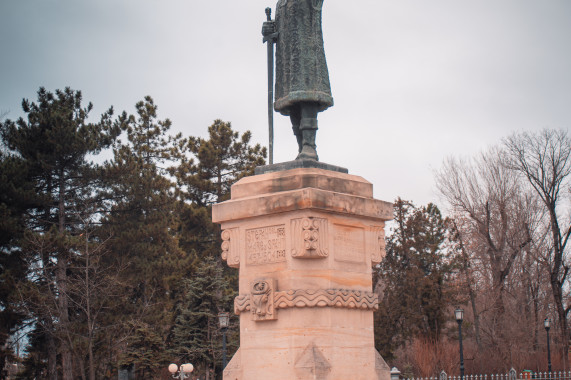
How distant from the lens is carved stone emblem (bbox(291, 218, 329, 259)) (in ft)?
26.3

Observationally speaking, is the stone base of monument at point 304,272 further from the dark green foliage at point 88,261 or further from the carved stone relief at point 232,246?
the dark green foliage at point 88,261

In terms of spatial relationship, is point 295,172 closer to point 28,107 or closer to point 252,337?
point 252,337

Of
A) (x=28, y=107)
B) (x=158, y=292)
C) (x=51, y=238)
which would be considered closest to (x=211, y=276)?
(x=158, y=292)

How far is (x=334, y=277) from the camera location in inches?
324

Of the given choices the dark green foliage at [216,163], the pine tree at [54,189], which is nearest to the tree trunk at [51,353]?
the pine tree at [54,189]

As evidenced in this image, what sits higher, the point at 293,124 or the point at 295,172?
the point at 293,124

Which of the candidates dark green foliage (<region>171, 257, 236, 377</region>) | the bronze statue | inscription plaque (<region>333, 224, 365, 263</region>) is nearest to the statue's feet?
the bronze statue

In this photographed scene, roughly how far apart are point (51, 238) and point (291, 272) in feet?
76.7

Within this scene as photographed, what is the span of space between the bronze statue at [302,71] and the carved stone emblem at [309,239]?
1.02 m

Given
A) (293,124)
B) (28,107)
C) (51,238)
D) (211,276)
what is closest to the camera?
(293,124)

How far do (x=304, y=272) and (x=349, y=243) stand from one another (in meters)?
0.66

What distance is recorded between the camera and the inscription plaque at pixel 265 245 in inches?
326

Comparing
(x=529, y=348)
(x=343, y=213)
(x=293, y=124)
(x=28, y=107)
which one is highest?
(x=28, y=107)

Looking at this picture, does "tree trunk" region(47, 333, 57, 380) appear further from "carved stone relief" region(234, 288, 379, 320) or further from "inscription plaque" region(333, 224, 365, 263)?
"inscription plaque" region(333, 224, 365, 263)
